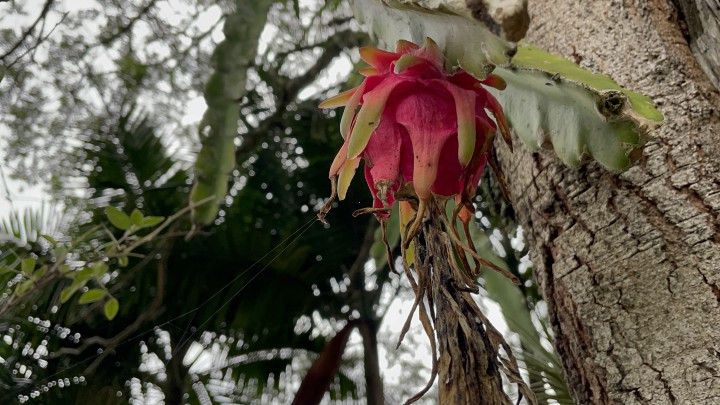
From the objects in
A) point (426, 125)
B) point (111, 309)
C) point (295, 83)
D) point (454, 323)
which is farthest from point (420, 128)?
point (295, 83)

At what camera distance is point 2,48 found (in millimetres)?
1462

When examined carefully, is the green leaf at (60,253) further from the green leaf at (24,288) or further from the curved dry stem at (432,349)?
the curved dry stem at (432,349)

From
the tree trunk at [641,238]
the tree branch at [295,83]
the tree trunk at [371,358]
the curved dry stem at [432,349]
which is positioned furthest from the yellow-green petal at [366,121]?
the tree branch at [295,83]

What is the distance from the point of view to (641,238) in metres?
0.52

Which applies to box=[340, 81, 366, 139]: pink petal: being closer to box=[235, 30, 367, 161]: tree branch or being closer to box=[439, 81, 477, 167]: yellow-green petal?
box=[439, 81, 477, 167]: yellow-green petal

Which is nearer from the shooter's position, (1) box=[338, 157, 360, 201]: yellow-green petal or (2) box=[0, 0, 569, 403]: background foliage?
(1) box=[338, 157, 360, 201]: yellow-green petal

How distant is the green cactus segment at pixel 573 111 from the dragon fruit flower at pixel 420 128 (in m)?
0.07

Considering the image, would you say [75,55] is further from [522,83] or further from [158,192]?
[522,83]

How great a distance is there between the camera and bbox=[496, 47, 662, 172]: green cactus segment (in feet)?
1.59

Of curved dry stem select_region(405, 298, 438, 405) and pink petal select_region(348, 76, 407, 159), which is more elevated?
pink petal select_region(348, 76, 407, 159)

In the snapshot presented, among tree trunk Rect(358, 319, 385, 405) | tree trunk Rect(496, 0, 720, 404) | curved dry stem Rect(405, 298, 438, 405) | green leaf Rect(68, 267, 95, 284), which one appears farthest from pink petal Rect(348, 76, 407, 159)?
green leaf Rect(68, 267, 95, 284)

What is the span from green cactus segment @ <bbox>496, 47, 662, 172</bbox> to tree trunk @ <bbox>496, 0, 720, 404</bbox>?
46 millimetres

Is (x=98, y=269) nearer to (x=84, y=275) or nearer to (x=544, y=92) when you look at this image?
(x=84, y=275)

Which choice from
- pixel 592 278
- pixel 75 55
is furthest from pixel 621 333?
pixel 75 55
